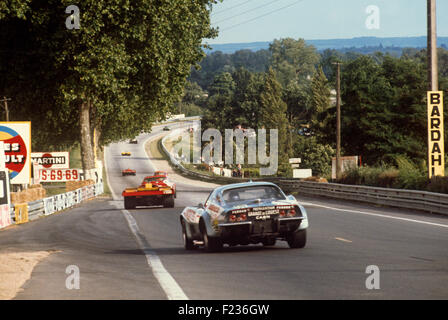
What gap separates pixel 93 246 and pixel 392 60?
2469 inches

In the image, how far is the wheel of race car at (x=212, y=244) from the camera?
15247 mm

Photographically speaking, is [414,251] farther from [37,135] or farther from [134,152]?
[134,152]

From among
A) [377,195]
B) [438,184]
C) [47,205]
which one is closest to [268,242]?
[438,184]

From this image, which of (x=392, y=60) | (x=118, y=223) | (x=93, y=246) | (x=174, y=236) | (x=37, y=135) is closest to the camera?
(x=93, y=246)

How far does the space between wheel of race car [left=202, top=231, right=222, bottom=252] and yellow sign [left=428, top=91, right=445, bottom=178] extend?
63.1 feet

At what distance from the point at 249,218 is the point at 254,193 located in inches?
48.2

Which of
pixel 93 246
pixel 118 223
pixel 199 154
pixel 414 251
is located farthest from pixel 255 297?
pixel 199 154

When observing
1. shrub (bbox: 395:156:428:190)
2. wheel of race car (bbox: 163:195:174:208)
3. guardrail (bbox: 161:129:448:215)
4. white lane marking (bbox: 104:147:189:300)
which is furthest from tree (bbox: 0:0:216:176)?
white lane marking (bbox: 104:147:189:300)

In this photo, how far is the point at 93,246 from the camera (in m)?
18.5

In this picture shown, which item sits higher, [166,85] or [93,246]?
[166,85]

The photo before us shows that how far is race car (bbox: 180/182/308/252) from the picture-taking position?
14688 millimetres

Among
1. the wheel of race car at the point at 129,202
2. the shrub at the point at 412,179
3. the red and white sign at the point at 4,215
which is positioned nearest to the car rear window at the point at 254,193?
the red and white sign at the point at 4,215

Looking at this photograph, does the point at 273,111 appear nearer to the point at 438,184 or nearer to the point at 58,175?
the point at 58,175
